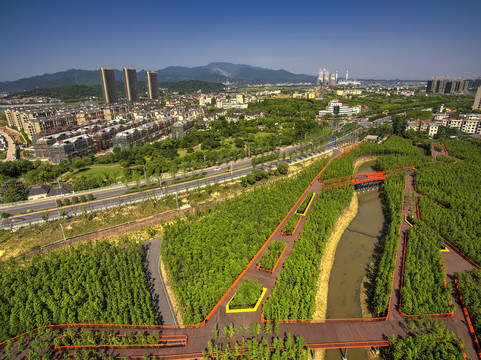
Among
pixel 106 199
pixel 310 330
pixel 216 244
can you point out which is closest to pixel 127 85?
pixel 106 199

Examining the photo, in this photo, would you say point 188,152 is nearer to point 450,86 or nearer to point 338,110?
point 338,110

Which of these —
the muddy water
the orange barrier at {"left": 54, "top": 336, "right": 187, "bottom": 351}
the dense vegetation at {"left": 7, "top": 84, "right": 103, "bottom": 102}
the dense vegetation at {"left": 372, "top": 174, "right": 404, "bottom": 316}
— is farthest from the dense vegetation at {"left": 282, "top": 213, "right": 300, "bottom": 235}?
the dense vegetation at {"left": 7, "top": 84, "right": 103, "bottom": 102}

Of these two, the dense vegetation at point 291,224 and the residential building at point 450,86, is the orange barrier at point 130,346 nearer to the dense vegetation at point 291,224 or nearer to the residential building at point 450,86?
the dense vegetation at point 291,224

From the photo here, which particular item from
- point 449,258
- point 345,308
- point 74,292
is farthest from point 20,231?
point 449,258

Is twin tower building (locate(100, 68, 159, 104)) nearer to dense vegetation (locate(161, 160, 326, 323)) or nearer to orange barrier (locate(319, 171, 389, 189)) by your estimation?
dense vegetation (locate(161, 160, 326, 323))

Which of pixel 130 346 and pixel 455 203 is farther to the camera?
pixel 455 203

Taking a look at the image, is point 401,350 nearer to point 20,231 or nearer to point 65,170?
point 20,231

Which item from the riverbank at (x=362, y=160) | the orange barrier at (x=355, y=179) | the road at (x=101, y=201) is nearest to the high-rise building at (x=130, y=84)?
the road at (x=101, y=201)
